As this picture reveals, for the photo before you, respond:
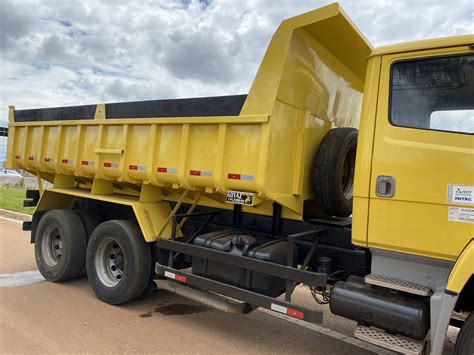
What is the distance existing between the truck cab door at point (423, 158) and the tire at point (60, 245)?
4025 millimetres

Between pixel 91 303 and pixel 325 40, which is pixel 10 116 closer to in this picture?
pixel 91 303

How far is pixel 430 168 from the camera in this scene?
3.04 m

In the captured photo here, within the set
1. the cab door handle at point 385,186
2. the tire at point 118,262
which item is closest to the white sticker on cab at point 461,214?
the cab door handle at point 385,186

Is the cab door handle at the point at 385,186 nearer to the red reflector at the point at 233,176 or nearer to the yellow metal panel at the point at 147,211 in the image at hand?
the red reflector at the point at 233,176

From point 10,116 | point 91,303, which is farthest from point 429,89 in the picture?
point 10,116

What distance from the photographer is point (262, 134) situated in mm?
3719

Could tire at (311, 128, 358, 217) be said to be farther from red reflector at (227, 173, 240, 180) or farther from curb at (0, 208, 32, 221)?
curb at (0, 208, 32, 221)

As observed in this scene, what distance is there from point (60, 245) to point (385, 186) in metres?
4.68

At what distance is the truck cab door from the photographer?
9.70 ft

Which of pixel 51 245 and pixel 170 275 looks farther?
pixel 51 245

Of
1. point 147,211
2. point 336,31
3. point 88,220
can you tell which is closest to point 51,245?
point 88,220

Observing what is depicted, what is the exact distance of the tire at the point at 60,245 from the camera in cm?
557

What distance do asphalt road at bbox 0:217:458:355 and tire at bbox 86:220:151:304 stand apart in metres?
0.19

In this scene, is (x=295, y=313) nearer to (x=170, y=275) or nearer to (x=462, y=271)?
(x=462, y=271)
